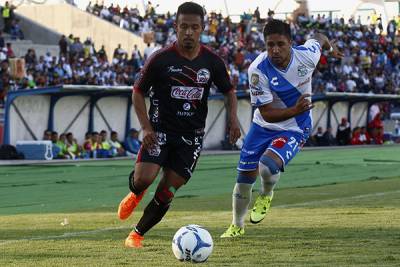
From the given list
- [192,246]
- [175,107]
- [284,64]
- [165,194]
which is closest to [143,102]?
[175,107]

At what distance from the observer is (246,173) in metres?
11.8

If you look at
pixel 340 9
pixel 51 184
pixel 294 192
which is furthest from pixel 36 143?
pixel 340 9

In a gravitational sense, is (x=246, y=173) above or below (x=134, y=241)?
above

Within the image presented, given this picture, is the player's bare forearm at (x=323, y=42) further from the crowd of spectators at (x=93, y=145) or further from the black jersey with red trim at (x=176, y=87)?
the crowd of spectators at (x=93, y=145)

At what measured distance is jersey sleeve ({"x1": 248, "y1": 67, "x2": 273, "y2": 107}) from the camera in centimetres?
1162

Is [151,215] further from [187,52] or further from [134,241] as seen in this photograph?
[187,52]

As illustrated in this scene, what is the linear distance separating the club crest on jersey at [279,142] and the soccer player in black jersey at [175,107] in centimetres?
107

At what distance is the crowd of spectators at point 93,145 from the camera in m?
33.7

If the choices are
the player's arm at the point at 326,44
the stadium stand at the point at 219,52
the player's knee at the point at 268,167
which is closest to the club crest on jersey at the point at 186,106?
the player's knee at the point at 268,167

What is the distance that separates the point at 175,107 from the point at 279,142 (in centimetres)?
169

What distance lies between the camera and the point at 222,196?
61.2 ft

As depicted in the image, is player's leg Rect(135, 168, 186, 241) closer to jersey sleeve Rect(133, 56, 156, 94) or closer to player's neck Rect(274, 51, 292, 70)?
jersey sleeve Rect(133, 56, 156, 94)

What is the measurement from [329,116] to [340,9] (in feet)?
88.7

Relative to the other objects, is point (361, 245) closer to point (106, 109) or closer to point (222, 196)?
point (222, 196)
